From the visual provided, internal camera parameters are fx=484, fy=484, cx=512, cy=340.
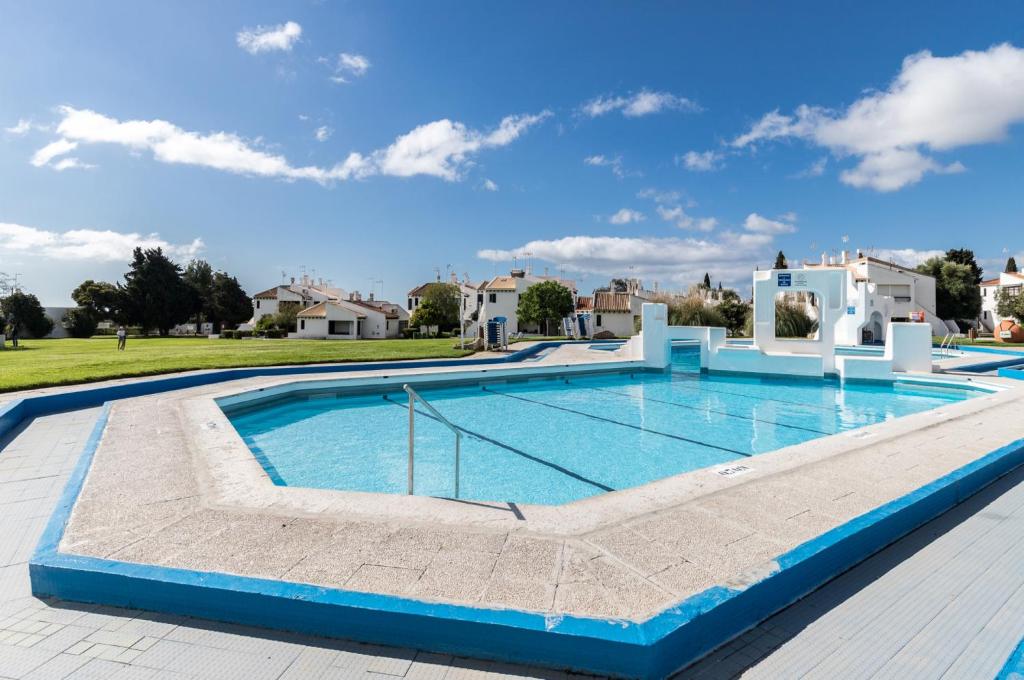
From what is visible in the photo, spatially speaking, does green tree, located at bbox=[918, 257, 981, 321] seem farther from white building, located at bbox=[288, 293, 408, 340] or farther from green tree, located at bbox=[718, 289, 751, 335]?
white building, located at bbox=[288, 293, 408, 340]

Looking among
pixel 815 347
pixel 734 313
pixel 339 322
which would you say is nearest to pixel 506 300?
pixel 339 322

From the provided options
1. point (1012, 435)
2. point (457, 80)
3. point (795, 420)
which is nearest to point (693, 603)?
point (1012, 435)

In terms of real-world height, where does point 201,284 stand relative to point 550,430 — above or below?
above

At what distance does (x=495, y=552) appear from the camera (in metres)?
2.70

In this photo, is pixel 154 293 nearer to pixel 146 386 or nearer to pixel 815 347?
pixel 146 386

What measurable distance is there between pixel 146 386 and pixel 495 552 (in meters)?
9.58

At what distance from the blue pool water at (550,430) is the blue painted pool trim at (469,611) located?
2.68 meters

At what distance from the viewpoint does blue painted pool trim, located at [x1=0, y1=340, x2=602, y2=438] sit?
7047 millimetres

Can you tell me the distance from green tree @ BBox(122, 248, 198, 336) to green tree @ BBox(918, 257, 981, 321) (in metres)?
68.6

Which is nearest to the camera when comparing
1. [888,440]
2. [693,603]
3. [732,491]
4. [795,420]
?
[693,603]

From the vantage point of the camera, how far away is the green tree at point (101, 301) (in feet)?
147

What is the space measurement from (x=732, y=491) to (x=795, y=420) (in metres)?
6.15

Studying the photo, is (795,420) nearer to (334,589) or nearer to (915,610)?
(915,610)

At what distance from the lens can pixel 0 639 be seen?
7.05 feet
